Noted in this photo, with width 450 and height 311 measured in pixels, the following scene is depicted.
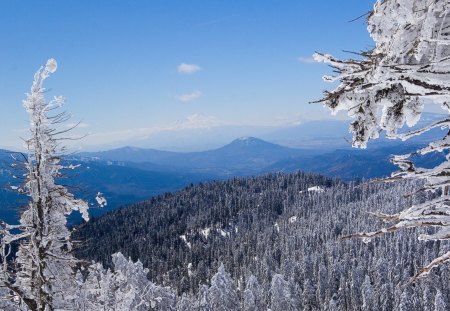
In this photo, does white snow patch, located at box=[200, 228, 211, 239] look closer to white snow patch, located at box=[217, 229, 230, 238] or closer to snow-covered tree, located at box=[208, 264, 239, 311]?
white snow patch, located at box=[217, 229, 230, 238]

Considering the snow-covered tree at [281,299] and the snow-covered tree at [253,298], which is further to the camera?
the snow-covered tree at [281,299]

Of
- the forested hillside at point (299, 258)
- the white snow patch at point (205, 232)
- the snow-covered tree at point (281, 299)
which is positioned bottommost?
the white snow patch at point (205, 232)

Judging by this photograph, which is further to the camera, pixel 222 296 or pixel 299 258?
pixel 299 258

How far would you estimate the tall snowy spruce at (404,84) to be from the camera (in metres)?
3.79

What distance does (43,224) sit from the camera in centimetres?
1221

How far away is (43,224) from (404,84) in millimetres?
11405

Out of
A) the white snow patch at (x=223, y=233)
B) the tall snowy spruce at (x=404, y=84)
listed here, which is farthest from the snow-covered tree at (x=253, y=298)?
the white snow patch at (x=223, y=233)

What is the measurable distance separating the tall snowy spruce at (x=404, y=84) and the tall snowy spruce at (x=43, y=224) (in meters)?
9.74

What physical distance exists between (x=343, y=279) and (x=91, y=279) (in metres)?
83.2

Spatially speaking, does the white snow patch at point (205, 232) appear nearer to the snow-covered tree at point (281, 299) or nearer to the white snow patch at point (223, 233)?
the white snow patch at point (223, 233)

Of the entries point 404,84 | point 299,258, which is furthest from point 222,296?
point 404,84

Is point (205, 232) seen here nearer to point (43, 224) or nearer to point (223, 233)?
point (223, 233)

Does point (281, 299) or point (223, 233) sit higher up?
point (281, 299)

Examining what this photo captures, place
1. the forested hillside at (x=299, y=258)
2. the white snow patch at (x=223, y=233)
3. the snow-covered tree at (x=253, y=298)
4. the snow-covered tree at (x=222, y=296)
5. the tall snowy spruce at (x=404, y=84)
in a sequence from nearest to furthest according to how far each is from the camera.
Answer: the tall snowy spruce at (x=404, y=84), the snow-covered tree at (x=222, y=296), the snow-covered tree at (x=253, y=298), the forested hillside at (x=299, y=258), the white snow patch at (x=223, y=233)
